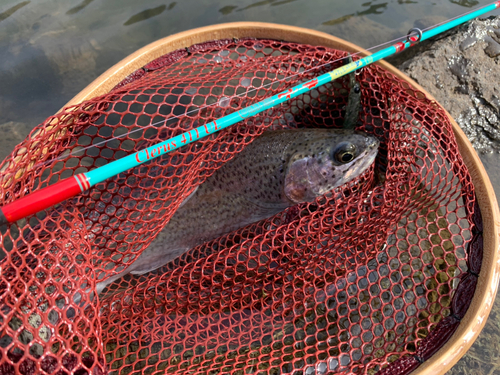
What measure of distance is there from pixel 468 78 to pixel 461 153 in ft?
5.86

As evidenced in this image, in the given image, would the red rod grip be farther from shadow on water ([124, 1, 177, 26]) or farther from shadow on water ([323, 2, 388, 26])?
shadow on water ([323, 2, 388, 26])

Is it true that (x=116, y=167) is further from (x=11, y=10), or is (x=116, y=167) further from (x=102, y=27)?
(x=11, y=10)

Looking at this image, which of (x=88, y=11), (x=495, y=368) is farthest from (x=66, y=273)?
(x=88, y=11)

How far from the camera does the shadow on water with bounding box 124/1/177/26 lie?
550cm

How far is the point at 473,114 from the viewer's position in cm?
411

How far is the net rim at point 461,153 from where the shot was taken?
2.24m

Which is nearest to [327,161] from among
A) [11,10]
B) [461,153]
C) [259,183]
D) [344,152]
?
[344,152]

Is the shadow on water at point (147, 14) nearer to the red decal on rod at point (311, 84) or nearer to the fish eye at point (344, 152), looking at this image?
the red decal on rod at point (311, 84)

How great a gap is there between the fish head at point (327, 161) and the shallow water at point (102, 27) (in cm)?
225

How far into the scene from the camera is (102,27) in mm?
5371

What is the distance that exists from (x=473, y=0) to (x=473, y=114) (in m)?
3.18

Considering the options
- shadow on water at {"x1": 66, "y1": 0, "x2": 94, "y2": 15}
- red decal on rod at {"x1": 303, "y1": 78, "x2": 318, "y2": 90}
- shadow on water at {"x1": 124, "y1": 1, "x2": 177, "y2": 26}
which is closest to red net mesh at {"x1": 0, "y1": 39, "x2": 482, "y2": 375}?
red decal on rod at {"x1": 303, "y1": 78, "x2": 318, "y2": 90}

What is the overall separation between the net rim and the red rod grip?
118 centimetres

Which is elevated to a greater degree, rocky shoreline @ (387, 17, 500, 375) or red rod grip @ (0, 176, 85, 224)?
red rod grip @ (0, 176, 85, 224)
